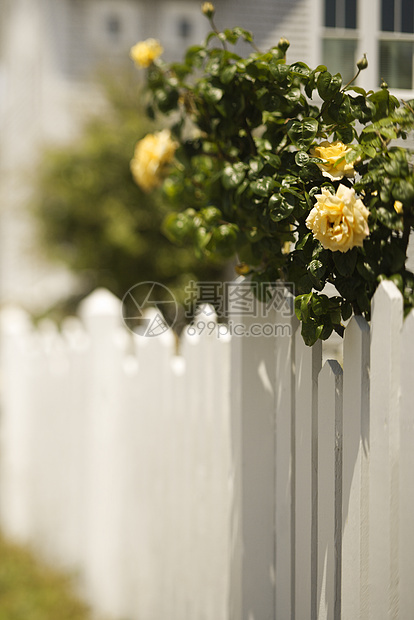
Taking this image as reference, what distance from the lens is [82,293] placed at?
904cm

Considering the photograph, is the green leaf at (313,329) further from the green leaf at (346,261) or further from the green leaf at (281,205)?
the green leaf at (281,205)

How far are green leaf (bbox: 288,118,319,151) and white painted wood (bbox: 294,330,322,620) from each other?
0.50 metres

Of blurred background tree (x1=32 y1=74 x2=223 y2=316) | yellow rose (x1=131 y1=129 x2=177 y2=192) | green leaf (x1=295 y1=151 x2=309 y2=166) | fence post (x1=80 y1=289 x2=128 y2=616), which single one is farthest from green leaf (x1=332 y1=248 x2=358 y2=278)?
blurred background tree (x1=32 y1=74 x2=223 y2=316)

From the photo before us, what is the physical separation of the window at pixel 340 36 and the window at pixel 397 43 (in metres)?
0.09

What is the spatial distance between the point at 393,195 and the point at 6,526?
3.69 meters

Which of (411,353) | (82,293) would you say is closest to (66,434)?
(411,353)

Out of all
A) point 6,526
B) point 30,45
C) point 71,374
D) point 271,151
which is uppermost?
point 30,45

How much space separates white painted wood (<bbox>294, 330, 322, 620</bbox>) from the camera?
165 centimetres

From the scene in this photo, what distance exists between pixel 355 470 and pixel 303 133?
79cm

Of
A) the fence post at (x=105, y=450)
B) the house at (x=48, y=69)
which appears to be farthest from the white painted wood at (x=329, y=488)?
the house at (x=48, y=69)

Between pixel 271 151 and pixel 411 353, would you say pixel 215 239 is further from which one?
pixel 411 353

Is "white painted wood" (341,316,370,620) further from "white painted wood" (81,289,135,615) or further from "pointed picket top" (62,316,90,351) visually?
"pointed picket top" (62,316,90,351)
